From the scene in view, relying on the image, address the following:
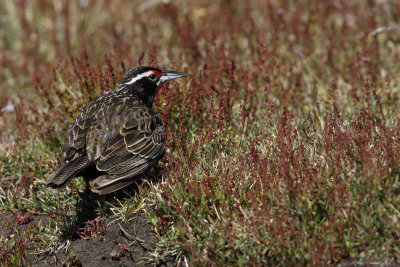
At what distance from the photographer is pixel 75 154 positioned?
571cm

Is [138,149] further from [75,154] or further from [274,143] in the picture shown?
[274,143]

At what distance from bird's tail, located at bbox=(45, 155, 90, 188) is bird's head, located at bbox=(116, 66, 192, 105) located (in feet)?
4.37

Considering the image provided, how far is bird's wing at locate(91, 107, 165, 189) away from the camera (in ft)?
18.0

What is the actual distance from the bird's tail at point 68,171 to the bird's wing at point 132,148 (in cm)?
17

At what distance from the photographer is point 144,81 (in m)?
6.61

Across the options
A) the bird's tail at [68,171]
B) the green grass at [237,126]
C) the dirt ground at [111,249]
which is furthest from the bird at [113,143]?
the dirt ground at [111,249]

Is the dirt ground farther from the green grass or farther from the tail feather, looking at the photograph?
the tail feather

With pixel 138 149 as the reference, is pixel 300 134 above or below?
below

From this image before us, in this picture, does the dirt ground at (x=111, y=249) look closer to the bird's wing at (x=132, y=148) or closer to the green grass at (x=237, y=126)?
the green grass at (x=237, y=126)

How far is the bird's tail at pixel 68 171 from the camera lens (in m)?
5.15

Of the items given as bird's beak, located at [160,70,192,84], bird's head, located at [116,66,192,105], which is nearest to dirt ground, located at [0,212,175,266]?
bird's head, located at [116,66,192,105]

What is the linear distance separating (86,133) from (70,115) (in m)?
1.66

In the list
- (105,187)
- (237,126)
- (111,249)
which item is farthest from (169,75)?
(111,249)

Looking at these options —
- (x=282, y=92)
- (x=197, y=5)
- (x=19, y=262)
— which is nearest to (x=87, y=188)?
(x=19, y=262)
